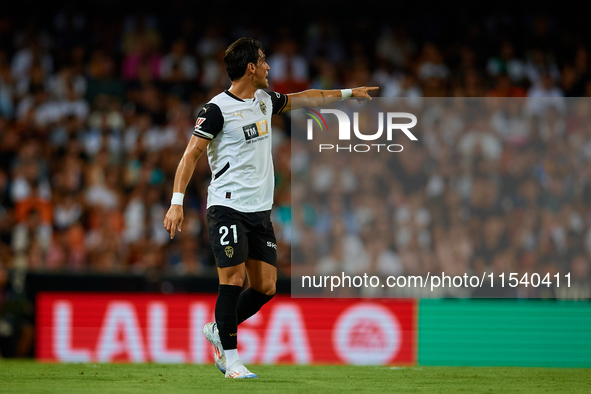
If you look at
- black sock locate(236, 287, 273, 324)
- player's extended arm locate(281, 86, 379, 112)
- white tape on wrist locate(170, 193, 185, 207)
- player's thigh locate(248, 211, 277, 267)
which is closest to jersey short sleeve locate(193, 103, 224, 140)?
white tape on wrist locate(170, 193, 185, 207)

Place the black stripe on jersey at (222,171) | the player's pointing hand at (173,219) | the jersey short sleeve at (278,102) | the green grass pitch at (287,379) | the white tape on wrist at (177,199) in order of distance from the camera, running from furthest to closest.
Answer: the jersey short sleeve at (278,102) → the black stripe on jersey at (222,171) → the white tape on wrist at (177,199) → the player's pointing hand at (173,219) → the green grass pitch at (287,379)

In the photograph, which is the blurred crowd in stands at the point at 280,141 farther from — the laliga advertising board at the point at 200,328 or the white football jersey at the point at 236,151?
the white football jersey at the point at 236,151

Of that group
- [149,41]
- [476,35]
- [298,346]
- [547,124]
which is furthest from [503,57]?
[298,346]

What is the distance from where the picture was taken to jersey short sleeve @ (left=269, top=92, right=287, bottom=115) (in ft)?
20.7

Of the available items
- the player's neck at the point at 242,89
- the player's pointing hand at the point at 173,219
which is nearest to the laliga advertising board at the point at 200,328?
the player's neck at the point at 242,89

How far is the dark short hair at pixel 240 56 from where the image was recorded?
5883mm

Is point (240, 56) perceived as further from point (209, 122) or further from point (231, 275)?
point (231, 275)

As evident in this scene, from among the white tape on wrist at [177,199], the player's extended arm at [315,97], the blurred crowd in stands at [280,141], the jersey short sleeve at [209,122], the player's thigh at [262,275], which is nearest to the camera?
the white tape on wrist at [177,199]

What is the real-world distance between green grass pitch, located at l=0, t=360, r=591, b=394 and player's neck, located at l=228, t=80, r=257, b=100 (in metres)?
2.08

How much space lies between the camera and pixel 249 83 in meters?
5.97

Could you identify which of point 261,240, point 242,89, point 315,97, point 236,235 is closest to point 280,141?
point 315,97

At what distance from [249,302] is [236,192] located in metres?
0.90

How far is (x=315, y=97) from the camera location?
6.57 metres

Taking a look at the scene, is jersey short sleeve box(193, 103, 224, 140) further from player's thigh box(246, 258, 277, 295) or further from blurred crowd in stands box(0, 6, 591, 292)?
blurred crowd in stands box(0, 6, 591, 292)
